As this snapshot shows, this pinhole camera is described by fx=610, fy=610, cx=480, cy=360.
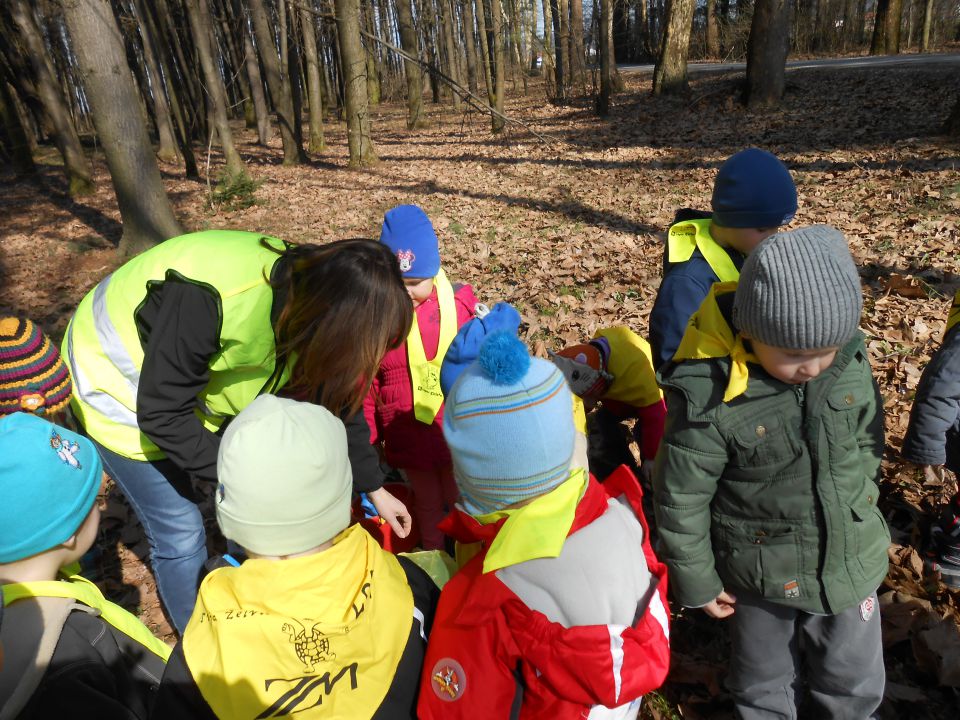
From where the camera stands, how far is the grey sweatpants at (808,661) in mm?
2102

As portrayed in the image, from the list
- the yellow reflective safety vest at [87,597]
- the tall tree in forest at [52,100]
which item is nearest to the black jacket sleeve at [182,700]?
the yellow reflective safety vest at [87,597]

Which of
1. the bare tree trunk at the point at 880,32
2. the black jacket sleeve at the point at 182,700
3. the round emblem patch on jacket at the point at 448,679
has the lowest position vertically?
the round emblem patch on jacket at the point at 448,679

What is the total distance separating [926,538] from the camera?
3150 millimetres

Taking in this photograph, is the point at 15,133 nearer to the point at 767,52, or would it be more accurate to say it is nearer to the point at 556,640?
the point at 767,52

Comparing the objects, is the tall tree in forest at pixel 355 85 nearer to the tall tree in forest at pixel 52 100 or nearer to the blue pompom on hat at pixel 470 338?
the tall tree in forest at pixel 52 100

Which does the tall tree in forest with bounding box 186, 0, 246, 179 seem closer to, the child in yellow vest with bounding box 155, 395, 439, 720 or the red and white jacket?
the child in yellow vest with bounding box 155, 395, 439, 720

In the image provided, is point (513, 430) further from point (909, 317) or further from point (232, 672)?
point (909, 317)

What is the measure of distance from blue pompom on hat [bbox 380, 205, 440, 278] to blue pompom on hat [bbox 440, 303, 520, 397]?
1.05 feet

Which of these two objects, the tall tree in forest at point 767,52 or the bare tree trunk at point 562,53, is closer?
the tall tree in forest at point 767,52

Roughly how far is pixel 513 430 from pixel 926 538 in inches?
109

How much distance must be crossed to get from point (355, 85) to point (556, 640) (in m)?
13.4

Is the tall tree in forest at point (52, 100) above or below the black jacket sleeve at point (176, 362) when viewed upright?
above

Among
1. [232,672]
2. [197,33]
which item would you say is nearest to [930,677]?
[232,672]

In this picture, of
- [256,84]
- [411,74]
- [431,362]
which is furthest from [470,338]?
[411,74]
